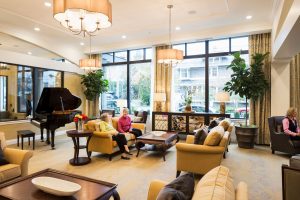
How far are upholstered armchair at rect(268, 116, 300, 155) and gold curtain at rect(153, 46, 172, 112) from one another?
3424mm

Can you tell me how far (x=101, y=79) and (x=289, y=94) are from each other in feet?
22.0

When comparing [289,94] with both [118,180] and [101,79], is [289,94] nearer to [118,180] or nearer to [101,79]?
[118,180]

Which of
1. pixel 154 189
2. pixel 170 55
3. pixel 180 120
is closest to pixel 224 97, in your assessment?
pixel 180 120

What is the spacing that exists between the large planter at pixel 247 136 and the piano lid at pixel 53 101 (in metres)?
5.23

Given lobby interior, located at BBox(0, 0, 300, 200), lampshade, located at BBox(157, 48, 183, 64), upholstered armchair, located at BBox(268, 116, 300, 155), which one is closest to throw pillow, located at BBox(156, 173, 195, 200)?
lobby interior, located at BBox(0, 0, 300, 200)

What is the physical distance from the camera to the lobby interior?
4328 mm

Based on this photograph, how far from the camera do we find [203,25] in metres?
6.54

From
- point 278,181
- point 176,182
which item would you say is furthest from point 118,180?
point 278,181

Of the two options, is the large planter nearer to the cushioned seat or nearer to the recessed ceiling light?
the cushioned seat

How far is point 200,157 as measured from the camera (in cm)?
362

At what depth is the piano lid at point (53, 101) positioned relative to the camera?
20.5 ft

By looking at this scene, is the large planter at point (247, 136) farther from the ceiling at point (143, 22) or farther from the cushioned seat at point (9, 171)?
the cushioned seat at point (9, 171)

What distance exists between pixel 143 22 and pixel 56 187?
5.36 meters

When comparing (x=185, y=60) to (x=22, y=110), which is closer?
(x=22, y=110)
